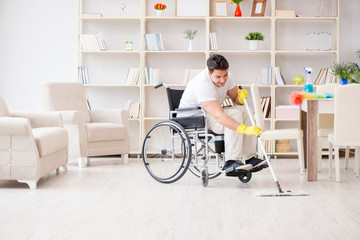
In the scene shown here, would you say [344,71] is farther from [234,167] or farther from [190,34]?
[234,167]

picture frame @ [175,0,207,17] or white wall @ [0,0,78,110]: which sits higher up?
picture frame @ [175,0,207,17]

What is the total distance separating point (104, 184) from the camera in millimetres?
4645

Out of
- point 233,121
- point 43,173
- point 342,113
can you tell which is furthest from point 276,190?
point 43,173

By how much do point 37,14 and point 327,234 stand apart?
5.46 metres

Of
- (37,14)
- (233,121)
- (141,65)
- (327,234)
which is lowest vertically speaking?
(327,234)

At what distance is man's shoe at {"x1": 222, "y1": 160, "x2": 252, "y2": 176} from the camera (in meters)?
4.18

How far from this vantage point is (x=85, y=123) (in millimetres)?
6039

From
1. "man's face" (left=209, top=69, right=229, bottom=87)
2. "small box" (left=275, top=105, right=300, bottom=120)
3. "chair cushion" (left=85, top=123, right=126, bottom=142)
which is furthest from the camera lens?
"small box" (left=275, top=105, right=300, bottom=120)

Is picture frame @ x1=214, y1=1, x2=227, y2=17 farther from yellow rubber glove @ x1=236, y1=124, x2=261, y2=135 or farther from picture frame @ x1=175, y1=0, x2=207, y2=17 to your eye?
yellow rubber glove @ x1=236, y1=124, x2=261, y2=135

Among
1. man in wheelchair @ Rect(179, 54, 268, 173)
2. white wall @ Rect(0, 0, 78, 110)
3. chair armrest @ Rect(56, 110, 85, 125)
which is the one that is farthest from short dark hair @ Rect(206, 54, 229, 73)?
→ white wall @ Rect(0, 0, 78, 110)

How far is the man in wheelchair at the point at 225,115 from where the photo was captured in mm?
4223

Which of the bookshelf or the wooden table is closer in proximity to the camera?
the wooden table

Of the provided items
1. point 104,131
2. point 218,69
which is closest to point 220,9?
point 104,131

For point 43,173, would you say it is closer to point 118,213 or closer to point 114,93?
point 118,213
